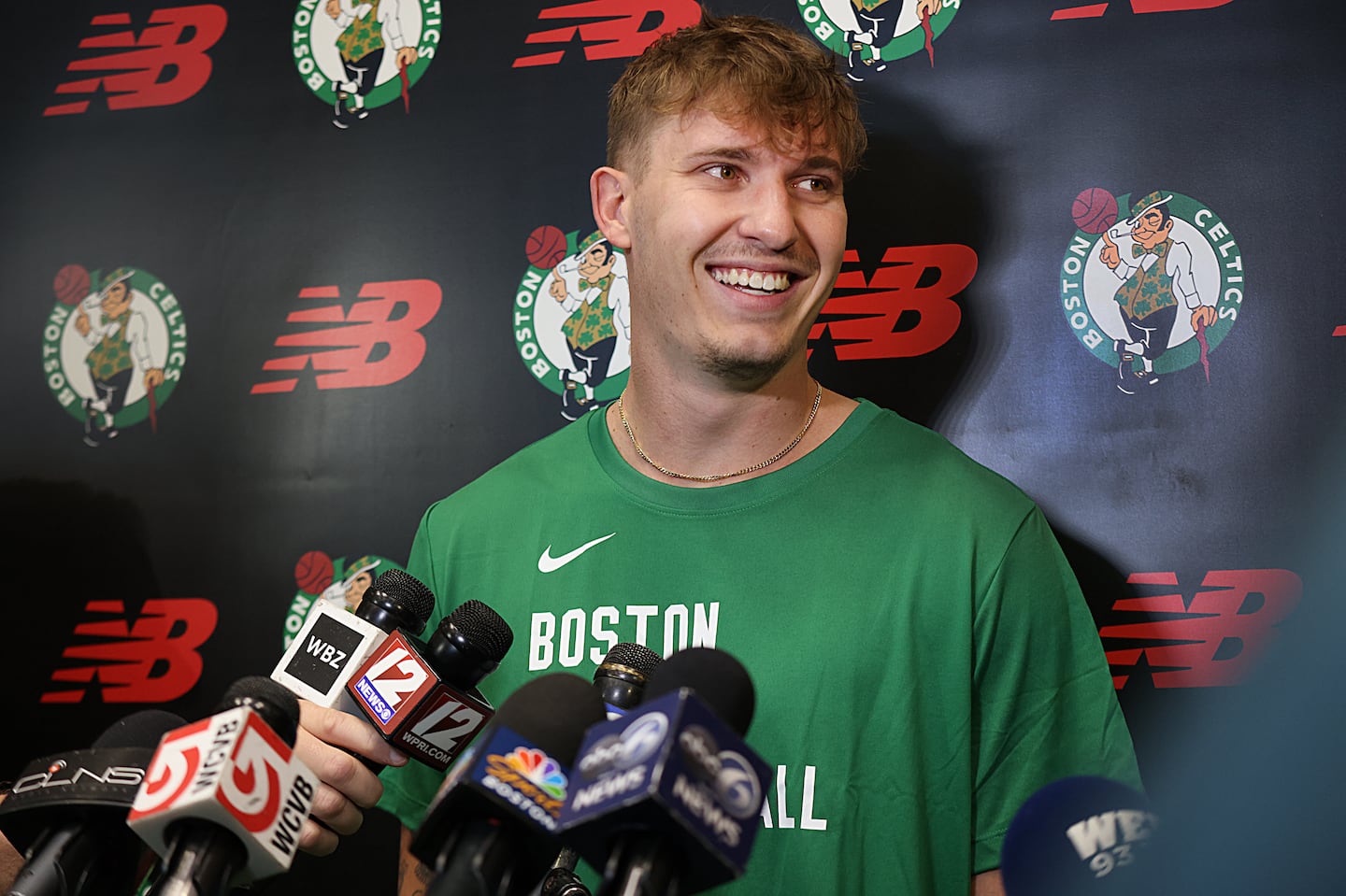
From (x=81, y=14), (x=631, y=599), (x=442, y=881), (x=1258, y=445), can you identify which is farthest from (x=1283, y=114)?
(x=81, y=14)

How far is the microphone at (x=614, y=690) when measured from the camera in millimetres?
968

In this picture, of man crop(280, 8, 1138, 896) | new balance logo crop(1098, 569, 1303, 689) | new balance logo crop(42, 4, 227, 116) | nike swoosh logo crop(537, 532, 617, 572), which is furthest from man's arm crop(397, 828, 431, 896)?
new balance logo crop(42, 4, 227, 116)

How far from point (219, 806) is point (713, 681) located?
339mm

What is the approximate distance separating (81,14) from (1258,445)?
234cm

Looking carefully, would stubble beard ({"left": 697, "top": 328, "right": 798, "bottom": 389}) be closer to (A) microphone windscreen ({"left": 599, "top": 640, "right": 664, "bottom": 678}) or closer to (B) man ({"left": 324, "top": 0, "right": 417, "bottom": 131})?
(A) microphone windscreen ({"left": 599, "top": 640, "right": 664, "bottom": 678})

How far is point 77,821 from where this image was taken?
35.3 inches

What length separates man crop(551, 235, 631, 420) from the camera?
211 cm

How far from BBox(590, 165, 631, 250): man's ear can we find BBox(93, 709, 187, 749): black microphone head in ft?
3.20

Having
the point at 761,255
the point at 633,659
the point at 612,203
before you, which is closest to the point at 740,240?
the point at 761,255

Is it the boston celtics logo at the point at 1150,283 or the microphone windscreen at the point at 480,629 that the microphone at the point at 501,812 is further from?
the boston celtics logo at the point at 1150,283

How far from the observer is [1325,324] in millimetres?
1795

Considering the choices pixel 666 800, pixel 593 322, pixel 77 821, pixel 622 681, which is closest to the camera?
pixel 666 800

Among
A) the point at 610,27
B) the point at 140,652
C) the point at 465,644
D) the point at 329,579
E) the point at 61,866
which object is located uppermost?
the point at 610,27

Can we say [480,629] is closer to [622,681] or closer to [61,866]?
[622,681]
